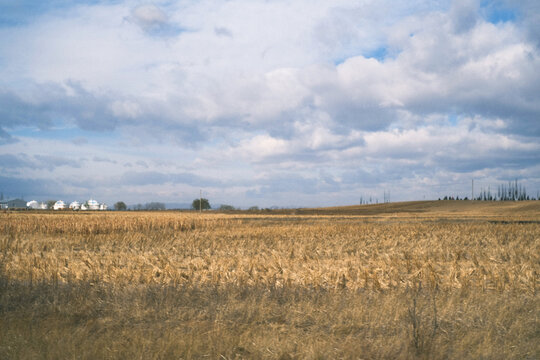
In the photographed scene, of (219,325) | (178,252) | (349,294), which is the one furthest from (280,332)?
(178,252)

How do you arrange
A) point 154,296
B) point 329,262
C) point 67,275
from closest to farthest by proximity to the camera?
point 154,296
point 67,275
point 329,262

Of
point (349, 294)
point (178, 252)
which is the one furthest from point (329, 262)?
point (178, 252)

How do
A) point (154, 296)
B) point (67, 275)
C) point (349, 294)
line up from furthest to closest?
point (67, 275), point (349, 294), point (154, 296)

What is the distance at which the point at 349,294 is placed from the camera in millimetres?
10203

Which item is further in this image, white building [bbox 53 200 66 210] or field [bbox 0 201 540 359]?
white building [bbox 53 200 66 210]

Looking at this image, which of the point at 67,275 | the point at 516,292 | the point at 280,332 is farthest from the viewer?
the point at 67,275

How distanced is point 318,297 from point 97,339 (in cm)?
520

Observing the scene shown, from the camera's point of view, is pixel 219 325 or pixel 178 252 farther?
pixel 178 252

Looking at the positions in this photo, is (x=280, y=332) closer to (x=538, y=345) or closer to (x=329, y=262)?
(x=538, y=345)

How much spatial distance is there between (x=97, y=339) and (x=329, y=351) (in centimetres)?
423

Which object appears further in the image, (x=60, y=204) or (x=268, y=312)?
(x=60, y=204)

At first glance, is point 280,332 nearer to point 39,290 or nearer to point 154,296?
point 154,296

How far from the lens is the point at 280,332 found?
24.5 feet

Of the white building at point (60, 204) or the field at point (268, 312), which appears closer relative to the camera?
the field at point (268, 312)
